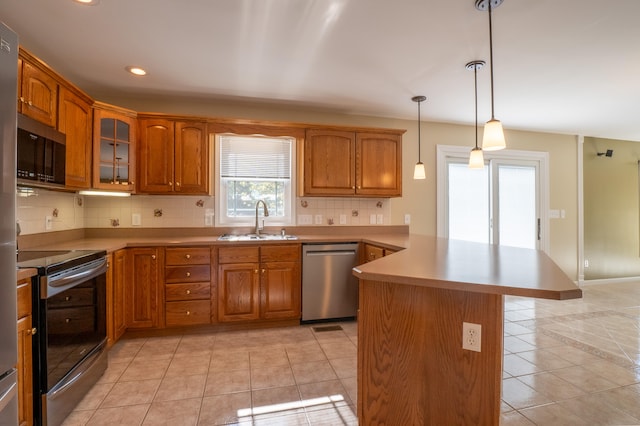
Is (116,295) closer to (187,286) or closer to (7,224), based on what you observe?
(187,286)

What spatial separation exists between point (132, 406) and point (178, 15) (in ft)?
8.00

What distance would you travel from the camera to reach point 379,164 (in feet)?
12.2

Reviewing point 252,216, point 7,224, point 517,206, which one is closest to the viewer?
point 7,224

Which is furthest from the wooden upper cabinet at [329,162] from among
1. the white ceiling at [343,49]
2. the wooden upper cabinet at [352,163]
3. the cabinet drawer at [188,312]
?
the cabinet drawer at [188,312]

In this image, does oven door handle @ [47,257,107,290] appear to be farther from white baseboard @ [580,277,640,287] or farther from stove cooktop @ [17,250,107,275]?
white baseboard @ [580,277,640,287]

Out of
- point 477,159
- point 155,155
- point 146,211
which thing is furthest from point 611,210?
point 146,211

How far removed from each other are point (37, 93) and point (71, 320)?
1.49 metres

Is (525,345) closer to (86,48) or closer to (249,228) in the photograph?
(249,228)

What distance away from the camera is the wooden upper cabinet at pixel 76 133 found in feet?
7.83

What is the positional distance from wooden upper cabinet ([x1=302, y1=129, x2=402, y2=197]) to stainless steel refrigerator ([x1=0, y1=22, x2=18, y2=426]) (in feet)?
8.39

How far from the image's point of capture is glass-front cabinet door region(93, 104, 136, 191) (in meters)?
2.83

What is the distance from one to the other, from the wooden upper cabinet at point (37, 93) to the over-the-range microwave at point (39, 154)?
96 mm

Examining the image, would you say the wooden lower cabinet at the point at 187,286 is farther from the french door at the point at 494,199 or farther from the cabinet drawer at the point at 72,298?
the french door at the point at 494,199

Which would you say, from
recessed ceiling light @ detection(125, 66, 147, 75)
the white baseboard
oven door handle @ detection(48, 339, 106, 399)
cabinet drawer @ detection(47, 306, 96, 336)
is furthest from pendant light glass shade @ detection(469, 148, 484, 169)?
the white baseboard
